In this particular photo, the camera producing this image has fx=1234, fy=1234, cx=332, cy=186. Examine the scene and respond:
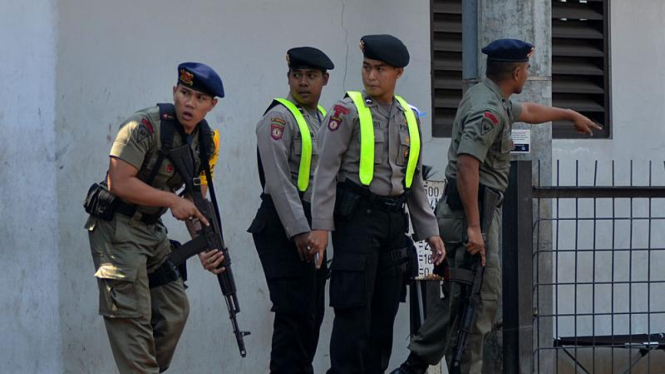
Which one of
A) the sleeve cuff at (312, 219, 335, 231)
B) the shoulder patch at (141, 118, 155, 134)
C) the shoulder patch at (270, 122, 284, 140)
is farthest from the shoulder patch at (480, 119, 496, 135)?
the shoulder patch at (141, 118, 155, 134)

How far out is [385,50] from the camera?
6.35 m

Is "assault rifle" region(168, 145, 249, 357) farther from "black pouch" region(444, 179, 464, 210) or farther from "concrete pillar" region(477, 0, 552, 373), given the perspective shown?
"concrete pillar" region(477, 0, 552, 373)

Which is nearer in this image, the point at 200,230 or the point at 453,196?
the point at 200,230

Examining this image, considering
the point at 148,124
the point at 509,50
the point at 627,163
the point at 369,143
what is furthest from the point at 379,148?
the point at 627,163

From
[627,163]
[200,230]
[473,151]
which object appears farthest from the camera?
[627,163]

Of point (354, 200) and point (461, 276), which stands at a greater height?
point (354, 200)

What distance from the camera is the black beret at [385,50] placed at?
6.34 meters

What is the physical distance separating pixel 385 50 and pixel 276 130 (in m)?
0.84

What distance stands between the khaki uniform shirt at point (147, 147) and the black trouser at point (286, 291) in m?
0.79

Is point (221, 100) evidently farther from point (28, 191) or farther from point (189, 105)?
point (189, 105)

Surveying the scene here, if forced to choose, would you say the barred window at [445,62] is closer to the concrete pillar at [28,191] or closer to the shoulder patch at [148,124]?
the concrete pillar at [28,191]

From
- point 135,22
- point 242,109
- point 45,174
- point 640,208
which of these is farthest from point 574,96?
point 45,174

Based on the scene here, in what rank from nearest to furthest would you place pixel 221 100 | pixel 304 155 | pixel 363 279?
1. pixel 363 279
2. pixel 304 155
3. pixel 221 100

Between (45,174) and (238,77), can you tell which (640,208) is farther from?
(45,174)
